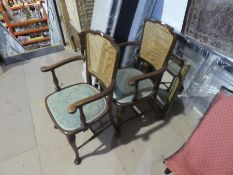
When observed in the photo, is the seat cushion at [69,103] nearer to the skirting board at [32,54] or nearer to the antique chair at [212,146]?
the antique chair at [212,146]

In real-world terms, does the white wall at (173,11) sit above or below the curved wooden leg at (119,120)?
above

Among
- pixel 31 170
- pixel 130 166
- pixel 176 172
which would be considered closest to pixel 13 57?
pixel 31 170

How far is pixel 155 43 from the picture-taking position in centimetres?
179

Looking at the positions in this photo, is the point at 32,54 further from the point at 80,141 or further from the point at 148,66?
the point at 148,66

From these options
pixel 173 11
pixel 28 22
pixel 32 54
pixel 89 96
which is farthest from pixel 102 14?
pixel 28 22

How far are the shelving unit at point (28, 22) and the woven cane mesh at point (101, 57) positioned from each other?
9.12 feet

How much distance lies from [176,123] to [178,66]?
580mm

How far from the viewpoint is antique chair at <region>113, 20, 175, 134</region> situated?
1643mm

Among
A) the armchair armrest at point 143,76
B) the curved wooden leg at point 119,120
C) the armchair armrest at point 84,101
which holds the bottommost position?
the curved wooden leg at point 119,120

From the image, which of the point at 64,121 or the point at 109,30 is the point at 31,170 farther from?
the point at 109,30

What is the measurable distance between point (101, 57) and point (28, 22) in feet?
10.2

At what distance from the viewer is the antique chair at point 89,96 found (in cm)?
147

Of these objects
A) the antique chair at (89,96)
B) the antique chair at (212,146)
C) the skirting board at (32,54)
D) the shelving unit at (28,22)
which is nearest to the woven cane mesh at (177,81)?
the antique chair at (212,146)

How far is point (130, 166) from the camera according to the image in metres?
1.75
